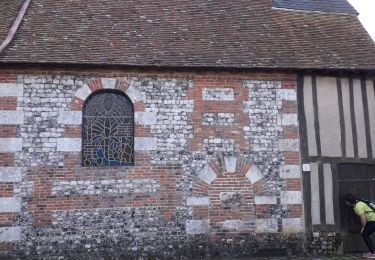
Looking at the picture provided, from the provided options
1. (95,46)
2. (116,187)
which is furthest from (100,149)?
(95,46)

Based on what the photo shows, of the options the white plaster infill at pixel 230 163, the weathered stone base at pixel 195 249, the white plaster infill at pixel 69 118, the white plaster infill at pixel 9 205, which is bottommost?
the weathered stone base at pixel 195 249

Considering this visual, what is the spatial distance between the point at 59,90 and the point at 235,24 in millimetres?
4553

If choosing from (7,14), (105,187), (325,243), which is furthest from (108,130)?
(325,243)

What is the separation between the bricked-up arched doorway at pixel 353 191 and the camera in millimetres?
9469

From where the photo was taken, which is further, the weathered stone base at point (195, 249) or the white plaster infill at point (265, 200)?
the white plaster infill at point (265, 200)

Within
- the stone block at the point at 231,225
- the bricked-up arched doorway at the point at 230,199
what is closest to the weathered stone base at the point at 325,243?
the bricked-up arched doorway at the point at 230,199

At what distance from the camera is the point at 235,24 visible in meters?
10.8

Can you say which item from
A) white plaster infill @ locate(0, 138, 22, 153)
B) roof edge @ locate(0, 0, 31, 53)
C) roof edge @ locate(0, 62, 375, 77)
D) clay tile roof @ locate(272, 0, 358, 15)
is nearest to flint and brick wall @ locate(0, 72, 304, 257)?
white plaster infill @ locate(0, 138, 22, 153)

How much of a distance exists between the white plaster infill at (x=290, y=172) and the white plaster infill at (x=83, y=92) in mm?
4340

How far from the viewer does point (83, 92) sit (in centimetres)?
902

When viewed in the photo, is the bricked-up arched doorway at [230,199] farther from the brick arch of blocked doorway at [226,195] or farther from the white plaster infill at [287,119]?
the white plaster infill at [287,119]

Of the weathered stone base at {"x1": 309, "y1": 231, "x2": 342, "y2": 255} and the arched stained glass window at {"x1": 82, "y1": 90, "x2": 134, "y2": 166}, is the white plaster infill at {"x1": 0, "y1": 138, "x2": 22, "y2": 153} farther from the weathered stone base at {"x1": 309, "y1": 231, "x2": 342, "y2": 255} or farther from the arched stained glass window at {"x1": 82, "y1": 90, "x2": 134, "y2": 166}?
the weathered stone base at {"x1": 309, "y1": 231, "x2": 342, "y2": 255}

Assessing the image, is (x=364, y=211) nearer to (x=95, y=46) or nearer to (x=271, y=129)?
(x=271, y=129)

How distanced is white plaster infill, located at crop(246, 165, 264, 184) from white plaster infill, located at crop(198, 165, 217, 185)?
0.73 m
